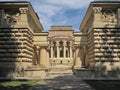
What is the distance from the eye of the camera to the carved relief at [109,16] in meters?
28.8

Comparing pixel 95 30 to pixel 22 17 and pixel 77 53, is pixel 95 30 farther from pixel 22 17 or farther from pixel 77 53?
pixel 22 17

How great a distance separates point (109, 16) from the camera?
95.2 feet

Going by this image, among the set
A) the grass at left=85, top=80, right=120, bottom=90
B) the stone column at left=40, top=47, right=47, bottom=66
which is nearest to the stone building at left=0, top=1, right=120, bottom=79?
the stone column at left=40, top=47, right=47, bottom=66

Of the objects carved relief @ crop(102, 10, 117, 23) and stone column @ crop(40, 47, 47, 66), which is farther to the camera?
stone column @ crop(40, 47, 47, 66)

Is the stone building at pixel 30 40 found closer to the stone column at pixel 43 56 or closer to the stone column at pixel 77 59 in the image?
the stone column at pixel 77 59

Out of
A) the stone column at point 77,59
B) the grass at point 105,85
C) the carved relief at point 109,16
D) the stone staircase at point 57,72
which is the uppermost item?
the carved relief at point 109,16

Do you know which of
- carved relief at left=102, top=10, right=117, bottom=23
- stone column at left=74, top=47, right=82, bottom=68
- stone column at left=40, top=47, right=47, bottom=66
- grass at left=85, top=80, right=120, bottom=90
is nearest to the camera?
grass at left=85, top=80, right=120, bottom=90

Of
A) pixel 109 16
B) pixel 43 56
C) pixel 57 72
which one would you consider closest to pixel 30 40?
pixel 43 56

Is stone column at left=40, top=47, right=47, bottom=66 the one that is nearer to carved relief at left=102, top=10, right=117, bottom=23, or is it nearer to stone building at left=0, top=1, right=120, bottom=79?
stone building at left=0, top=1, right=120, bottom=79

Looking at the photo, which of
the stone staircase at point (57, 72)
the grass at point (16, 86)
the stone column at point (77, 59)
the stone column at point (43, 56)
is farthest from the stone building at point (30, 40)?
the grass at point (16, 86)

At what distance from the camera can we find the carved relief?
2878 centimetres

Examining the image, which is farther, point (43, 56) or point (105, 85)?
point (43, 56)

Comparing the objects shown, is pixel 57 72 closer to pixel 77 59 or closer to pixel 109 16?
pixel 77 59

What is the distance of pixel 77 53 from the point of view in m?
32.6
